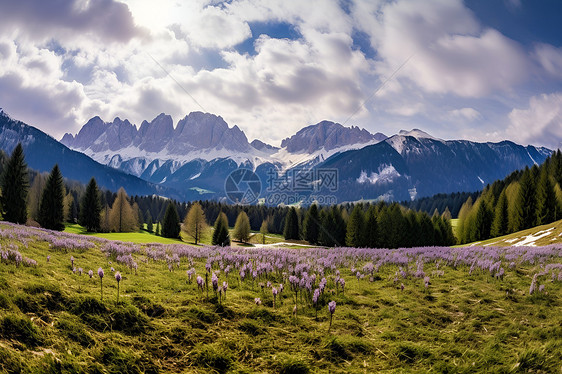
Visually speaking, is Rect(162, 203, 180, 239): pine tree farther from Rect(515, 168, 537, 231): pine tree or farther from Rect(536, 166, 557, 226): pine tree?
Rect(536, 166, 557, 226): pine tree

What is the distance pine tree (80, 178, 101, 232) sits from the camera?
95.0 metres

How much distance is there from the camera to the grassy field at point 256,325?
17.1 feet

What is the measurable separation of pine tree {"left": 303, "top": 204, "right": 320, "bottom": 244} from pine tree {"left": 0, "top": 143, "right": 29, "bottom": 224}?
7756 centimetres

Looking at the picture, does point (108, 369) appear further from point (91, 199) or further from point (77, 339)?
point (91, 199)

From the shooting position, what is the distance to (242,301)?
796cm

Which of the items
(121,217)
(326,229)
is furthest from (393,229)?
(121,217)

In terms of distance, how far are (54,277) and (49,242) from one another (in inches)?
236

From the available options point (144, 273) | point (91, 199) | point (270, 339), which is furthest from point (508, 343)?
point (91, 199)

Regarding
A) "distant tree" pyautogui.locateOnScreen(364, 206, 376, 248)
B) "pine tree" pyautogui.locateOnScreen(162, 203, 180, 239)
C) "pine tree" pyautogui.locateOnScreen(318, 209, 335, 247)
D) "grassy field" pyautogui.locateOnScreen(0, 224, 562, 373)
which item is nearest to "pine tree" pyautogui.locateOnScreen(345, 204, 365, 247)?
"distant tree" pyautogui.locateOnScreen(364, 206, 376, 248)

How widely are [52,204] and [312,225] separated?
74.5 metres

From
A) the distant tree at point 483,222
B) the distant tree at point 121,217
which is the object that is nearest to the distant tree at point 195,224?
the distant tree at point 121,217

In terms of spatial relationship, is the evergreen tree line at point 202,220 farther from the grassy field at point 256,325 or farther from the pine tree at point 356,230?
the grassy field at point 256,325

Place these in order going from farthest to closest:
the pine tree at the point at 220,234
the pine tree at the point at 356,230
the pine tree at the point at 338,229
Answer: the pine tree at the point at 338,229 < the pine tree at the point at 220,234 < the pine tree at the point at 356,230

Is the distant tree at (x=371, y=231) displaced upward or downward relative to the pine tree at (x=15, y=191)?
downward
